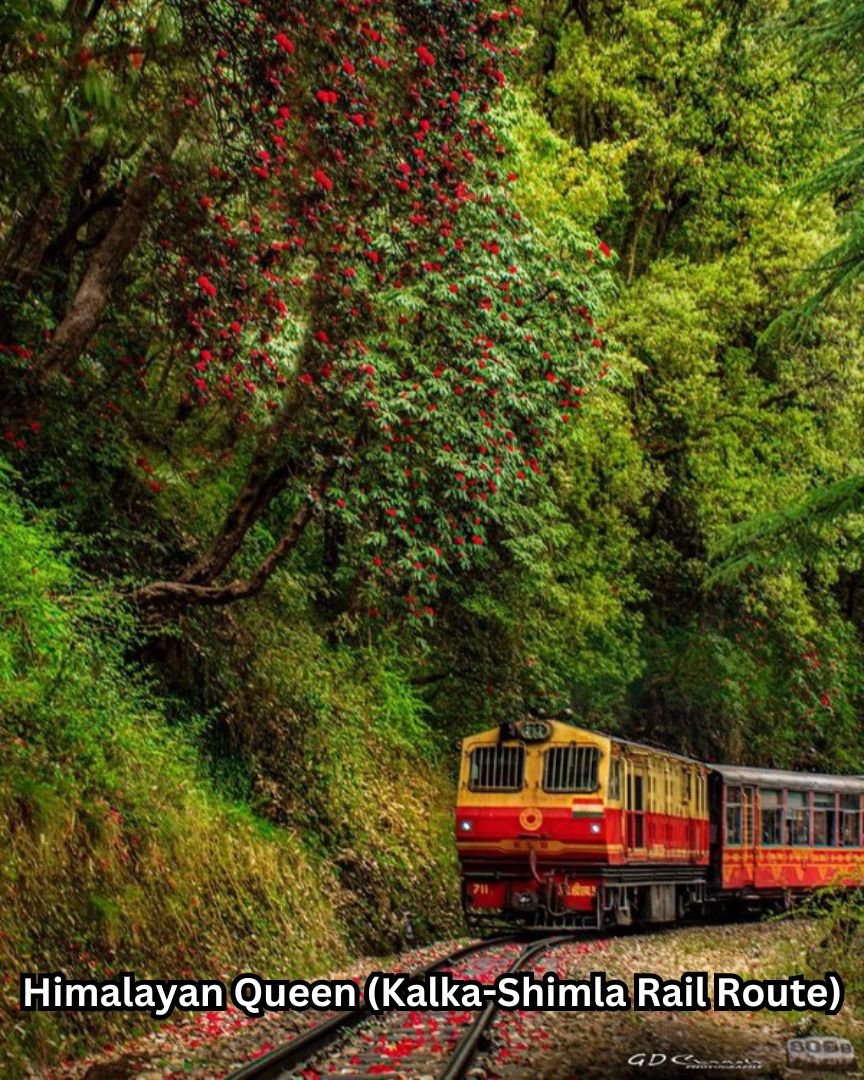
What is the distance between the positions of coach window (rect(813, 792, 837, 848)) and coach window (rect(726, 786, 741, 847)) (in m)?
2.37

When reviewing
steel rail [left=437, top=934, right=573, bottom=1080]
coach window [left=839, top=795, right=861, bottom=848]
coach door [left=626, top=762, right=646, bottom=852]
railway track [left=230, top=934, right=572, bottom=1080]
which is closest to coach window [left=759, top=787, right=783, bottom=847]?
coach window [left=839, top=795, right=861, bottom=848]

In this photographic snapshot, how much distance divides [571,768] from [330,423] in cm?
708

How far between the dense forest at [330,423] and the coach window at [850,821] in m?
5.07

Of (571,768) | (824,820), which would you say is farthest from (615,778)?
(824,820)

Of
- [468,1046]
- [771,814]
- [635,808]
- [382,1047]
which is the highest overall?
[771,814]

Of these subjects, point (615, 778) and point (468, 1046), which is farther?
point (615, 778)

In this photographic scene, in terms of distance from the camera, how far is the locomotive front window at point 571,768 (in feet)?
68.3

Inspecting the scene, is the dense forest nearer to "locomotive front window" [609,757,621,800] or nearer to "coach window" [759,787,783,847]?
"locomotive front window" [609,757,621,800]

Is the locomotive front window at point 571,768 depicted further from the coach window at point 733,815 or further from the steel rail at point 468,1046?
the steel rail at point 468,1046

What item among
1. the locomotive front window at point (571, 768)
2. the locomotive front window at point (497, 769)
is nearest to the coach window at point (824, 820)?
the locomotive front window at point (571, 768)

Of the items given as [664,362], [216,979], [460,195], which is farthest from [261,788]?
[664,362]

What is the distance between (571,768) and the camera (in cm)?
2097
